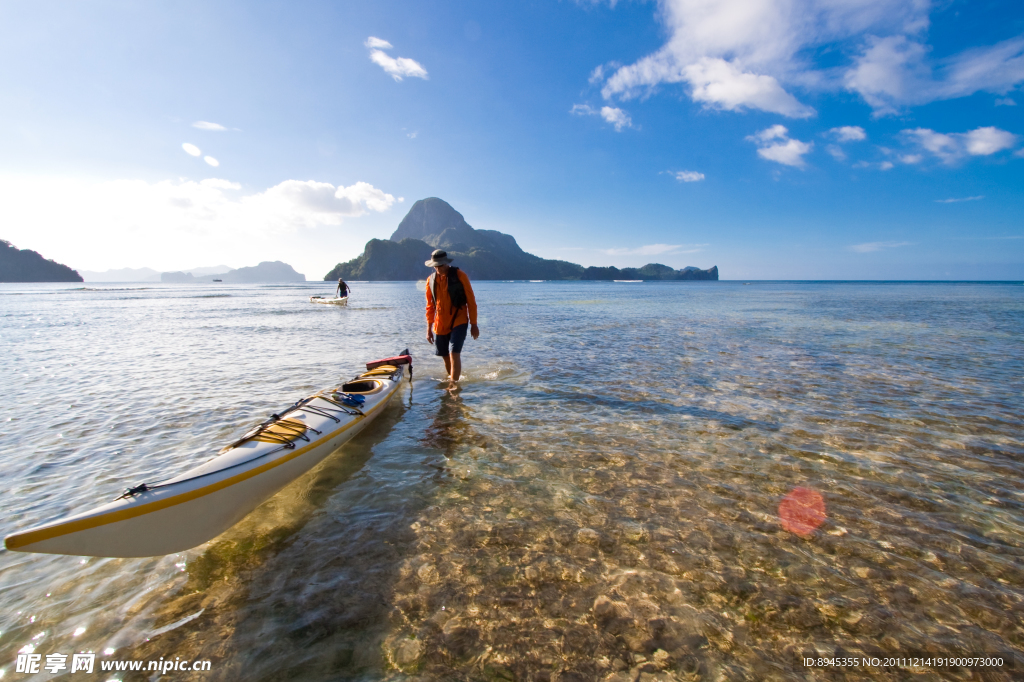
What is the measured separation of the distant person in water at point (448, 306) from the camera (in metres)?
9.54

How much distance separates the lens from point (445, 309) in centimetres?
986

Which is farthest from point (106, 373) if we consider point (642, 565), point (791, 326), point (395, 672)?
point (791, 326)

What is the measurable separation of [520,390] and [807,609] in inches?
292

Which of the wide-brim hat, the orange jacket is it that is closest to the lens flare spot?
the orange jacket

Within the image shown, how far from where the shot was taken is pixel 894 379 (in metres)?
11.0

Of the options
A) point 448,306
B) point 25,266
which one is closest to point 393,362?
point 448,306

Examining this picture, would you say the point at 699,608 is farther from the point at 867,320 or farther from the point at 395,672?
the point at 867,320

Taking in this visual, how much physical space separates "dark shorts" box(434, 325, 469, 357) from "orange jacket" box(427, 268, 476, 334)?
0.11m

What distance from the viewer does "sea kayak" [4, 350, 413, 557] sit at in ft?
10.7

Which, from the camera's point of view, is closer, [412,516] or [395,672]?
[395,672]

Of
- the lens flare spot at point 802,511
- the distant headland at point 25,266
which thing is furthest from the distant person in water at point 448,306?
the distant headland at point 25,266
